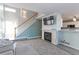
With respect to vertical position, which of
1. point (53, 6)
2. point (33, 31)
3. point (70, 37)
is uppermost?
point (53, 6)

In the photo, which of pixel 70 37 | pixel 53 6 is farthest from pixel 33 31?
pixel 53 6

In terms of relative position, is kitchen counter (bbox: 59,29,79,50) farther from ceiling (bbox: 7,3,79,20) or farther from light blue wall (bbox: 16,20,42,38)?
light blue wall (bbox: 16,20,42,38)

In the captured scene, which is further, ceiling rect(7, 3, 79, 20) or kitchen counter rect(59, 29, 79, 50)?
kitchen counter rect(59, 29, 79, 50)

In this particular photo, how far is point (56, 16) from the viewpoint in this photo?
6.73 meters

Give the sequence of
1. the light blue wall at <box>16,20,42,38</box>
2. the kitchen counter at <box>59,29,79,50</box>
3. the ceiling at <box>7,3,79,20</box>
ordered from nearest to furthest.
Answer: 1. the ceiling at <box>7,3,79,20</box>
2. the kitchen counter at <box>59,29,79,50</box>
3. the light blue wall at <box>16,20,42,38</box>

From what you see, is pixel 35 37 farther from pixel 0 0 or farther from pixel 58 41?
pixel 0 0

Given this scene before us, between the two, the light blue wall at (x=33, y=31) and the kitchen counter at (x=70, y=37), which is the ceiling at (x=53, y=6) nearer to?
the kitchen counter at (x=70, y=37)

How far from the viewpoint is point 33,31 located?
9.79m

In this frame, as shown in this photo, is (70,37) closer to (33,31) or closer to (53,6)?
(53,6)

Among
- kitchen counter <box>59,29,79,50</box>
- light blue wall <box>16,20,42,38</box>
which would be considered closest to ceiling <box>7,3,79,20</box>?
kitchen counter <box>59,29,79,50</box>

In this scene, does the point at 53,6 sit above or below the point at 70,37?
above

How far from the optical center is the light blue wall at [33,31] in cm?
925

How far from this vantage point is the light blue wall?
9255 mm

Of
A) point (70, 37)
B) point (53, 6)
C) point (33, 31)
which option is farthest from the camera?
point (33, 31)
